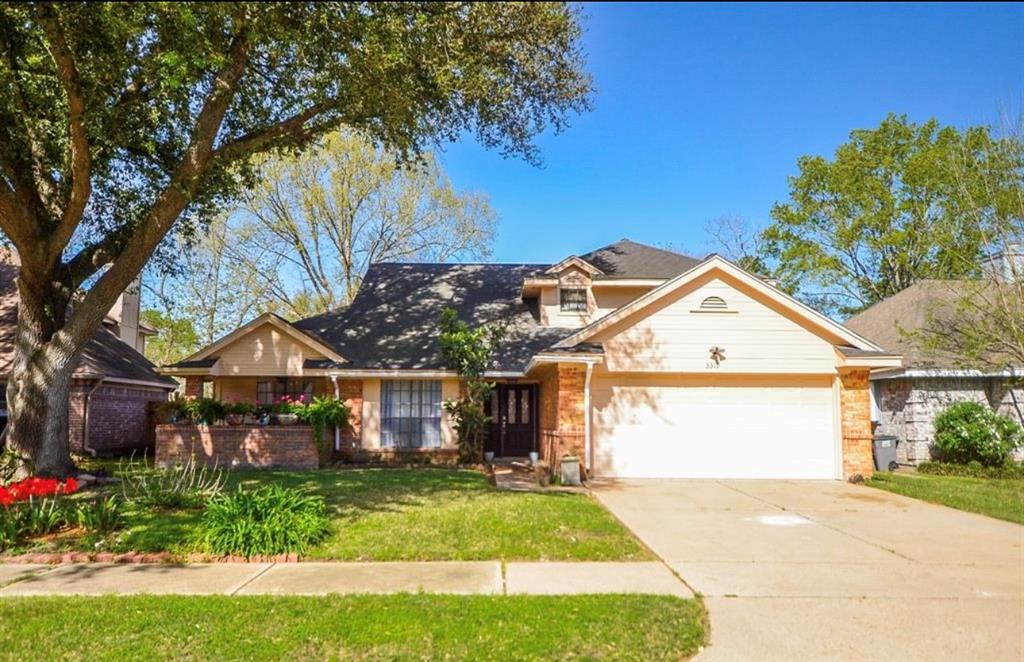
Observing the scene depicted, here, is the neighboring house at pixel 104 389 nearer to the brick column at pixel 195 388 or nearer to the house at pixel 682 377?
the brick column at pixel 195 388

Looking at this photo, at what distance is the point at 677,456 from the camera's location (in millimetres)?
13758

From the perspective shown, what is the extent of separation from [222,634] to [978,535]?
894 centimetres

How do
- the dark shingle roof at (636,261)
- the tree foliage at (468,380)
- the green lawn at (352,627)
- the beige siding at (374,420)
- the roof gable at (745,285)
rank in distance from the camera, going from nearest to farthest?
the green lawn at (352,627), the roof gable at (745,285), the tree foliage at (468,380), the beige siding at (374,420), the dark shingle roof at (636,261)

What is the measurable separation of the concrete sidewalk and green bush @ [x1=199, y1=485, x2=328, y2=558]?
1.00ft

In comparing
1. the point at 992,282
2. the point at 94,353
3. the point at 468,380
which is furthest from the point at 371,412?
the point at 992,282

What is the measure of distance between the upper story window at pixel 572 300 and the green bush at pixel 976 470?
362 inches

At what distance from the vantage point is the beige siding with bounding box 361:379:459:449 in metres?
16.0

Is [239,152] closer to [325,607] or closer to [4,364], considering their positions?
[325,607]

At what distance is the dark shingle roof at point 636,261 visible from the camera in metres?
17.7

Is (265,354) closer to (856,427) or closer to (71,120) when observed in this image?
(71,120)

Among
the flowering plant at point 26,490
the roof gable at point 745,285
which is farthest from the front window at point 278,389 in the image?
the flowering plant at point 26,490

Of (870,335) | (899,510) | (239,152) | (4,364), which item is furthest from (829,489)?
(4,364)

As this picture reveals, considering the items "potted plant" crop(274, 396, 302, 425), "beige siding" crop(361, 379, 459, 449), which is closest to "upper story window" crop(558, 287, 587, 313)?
"beige siding" crop(361, 379, 459, 449)

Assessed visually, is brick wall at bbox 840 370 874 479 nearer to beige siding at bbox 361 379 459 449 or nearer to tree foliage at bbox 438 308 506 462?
tree foliage at bbox 438 308 506 462
